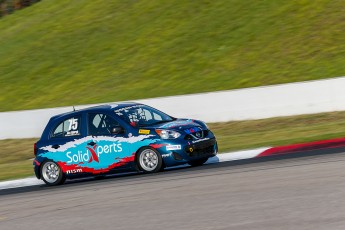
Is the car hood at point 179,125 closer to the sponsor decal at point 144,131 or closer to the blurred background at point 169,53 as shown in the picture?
the sponsor decal at point 144,131

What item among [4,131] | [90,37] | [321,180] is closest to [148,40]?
[90,37]

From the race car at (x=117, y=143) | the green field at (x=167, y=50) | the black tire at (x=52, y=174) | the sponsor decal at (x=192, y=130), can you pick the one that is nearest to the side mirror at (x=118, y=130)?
the race car at (x=117, y=143)

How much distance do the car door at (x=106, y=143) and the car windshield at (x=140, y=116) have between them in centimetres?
23

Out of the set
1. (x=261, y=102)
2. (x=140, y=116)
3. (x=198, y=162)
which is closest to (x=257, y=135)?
(x=261, y=102)

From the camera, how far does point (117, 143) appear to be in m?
14.8

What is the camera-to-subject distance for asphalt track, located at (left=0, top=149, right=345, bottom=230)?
28.1ft

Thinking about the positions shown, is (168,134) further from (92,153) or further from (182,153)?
(92,153)

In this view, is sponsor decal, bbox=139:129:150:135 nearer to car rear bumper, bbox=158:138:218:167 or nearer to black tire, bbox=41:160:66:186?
car rear bumper, bbox=158:138:218:167

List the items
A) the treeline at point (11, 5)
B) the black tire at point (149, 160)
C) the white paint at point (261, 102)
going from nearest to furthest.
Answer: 1. the black tire at point (149, 160)
2. the white paint at point (261, 102)
3. the treeline at point (11, 5)

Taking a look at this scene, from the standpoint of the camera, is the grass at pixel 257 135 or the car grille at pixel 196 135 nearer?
the car grille at pixel 196 135

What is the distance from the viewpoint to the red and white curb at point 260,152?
15500 mm

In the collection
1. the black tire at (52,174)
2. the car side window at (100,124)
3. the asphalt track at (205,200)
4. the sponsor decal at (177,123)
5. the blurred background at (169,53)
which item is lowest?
the asphalt track at (205,200)

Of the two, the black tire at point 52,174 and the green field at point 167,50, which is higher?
the green field at point 167,50

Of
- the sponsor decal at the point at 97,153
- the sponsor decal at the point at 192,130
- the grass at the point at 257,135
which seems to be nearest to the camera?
the sponsor decal at the point at 192,130
